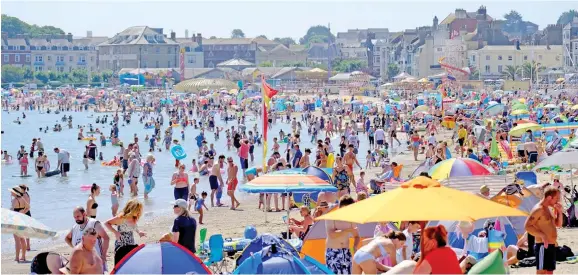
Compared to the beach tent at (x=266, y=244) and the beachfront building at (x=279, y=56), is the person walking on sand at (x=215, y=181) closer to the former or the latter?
the beach tent at (x=266, y=244)

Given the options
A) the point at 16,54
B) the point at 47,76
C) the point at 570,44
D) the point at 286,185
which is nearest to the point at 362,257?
the point at 286,185

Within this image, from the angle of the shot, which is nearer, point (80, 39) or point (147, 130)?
point (147, 130)

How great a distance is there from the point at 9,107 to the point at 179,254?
281 ft

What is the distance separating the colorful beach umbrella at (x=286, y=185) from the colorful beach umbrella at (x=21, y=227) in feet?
11.5

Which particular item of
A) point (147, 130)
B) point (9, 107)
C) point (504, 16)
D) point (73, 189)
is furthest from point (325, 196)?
point (504, 16)

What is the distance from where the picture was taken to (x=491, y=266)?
7.27 m

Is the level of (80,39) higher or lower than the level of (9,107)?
higher

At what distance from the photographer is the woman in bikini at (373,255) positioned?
739 centimetres

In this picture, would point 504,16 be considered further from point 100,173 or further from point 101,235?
point 101,235

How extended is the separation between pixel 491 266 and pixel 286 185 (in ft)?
15.7

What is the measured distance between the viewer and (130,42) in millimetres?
124875

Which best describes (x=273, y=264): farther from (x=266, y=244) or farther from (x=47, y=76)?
(x=47, y=76)

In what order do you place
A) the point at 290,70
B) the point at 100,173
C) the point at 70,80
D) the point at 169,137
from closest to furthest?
the point at 100,173 → the point at 169,137 → the point at 290,70 → the point at 70,80

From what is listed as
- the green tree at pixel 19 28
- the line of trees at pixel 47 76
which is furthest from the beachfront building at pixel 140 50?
the green tree at pixel 19 28
